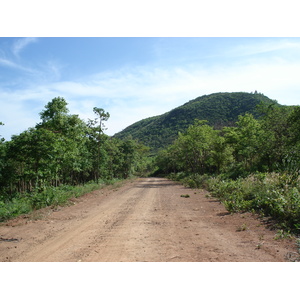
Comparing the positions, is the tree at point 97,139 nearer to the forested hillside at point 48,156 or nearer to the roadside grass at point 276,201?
the forested hillside at point 48,156

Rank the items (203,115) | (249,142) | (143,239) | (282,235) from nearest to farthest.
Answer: (282,235), (143,239), (249,142), (203,115)

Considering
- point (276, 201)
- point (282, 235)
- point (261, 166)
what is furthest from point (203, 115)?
point (282, 235)

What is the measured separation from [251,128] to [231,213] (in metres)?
23.7

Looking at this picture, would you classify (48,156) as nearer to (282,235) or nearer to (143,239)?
(143,239)

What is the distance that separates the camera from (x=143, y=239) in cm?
599

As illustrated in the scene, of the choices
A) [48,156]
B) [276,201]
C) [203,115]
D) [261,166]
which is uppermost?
[203,115]

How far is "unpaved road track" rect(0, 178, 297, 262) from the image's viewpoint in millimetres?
4746

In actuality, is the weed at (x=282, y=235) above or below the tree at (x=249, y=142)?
below

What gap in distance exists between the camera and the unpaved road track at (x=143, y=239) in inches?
187

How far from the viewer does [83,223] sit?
8.38 m

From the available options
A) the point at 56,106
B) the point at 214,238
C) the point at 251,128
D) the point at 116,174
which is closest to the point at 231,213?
the point at 214,238

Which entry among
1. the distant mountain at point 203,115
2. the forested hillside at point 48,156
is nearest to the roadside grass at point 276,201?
the forested hillside at point 48,156

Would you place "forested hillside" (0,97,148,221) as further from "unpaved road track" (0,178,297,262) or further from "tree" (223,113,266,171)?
"tree" (223,113,266,171)

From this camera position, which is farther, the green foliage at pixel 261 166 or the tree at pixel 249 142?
the tree at pixel 249 142
